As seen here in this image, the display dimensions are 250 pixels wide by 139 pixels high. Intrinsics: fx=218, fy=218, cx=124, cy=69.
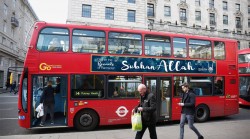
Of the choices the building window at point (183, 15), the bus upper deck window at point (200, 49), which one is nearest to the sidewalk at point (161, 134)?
the bus upper deck window at point (200, 49)

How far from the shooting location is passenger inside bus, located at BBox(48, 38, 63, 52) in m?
8.30

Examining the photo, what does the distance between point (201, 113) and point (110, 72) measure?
509 cm

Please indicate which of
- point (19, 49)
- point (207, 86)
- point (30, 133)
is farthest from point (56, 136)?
point (19, 49)

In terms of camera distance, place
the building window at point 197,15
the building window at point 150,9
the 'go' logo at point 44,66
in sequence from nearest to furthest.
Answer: the 'go' logo at point 44,66, the building window at point 150,9, the building window at point 197,15

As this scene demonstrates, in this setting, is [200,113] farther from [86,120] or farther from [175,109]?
[86,120]

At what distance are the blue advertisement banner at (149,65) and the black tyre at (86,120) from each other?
1743 millimetres

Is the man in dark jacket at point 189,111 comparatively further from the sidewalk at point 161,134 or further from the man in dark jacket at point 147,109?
the man in dark jacket at point 147,109

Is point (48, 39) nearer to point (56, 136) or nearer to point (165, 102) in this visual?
point (56, 136)

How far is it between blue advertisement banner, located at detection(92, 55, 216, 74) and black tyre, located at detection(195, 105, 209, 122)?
1747 mm

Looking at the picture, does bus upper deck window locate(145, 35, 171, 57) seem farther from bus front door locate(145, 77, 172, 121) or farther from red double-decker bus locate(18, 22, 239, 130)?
bus front door locate(145, 77, 172, 121)

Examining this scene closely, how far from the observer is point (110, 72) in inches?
349

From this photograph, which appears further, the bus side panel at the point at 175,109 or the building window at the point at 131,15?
the building window at the point at 131,15

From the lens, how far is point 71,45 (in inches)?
334

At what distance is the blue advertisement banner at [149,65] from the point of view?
8.79 m
